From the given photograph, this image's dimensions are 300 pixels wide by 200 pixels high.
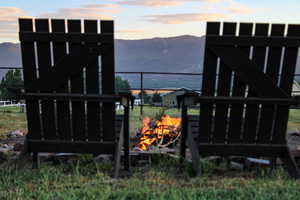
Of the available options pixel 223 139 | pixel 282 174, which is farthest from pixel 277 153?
pixel 223 139

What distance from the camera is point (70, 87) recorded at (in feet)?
8.91

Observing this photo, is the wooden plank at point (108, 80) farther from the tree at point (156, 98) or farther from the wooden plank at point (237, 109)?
the tree at point (156, 98)

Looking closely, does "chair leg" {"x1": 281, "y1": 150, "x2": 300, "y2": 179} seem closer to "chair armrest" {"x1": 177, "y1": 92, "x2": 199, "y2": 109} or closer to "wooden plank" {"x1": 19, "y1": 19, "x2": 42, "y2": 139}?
"chair armrest" {"x1": 177, "y1": 92, "x2": 199, "y2": 109}

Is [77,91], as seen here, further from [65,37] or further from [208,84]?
[208,84]

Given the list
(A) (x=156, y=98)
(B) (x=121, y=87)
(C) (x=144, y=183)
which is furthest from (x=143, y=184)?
(A) (x=156, y=98)

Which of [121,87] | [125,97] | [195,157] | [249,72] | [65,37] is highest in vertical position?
[65,37]

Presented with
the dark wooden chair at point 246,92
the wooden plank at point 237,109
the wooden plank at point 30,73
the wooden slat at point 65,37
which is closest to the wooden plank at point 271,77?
the dark wooden chair at point 246,92

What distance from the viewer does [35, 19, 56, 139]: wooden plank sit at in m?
2.55

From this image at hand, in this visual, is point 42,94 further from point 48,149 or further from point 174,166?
point 174,166

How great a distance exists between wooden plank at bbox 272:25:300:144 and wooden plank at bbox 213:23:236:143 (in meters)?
0.54

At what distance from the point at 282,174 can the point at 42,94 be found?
8.64 feet

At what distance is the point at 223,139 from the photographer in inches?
112

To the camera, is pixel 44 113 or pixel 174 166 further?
pixel 174 166

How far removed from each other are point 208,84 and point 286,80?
31.4 inches
